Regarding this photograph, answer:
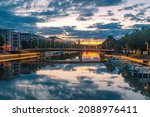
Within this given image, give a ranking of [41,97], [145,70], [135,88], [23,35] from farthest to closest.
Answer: [23,35]
[145,70]
[135,88]
[41,97]

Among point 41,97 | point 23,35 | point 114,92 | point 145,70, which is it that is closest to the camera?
point 41,97

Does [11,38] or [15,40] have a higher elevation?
[11,38]

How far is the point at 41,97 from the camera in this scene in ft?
80.4

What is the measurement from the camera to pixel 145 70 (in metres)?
35.7

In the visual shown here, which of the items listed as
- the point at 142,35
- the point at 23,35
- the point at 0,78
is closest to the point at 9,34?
the point at 23,35

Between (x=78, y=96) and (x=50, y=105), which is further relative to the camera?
(x=78, y=96)

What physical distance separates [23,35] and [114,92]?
135 meters

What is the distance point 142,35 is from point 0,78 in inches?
1241

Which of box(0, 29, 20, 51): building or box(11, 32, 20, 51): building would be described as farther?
box(11, 32, 20, 51): building

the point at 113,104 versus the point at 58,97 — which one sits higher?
the point at 113,104

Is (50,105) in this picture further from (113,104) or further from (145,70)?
(145,70)

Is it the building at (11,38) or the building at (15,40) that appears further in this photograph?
the building at (15,40)

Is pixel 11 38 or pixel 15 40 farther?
pixel 15 40

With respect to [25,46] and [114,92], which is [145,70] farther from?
[25,46]
